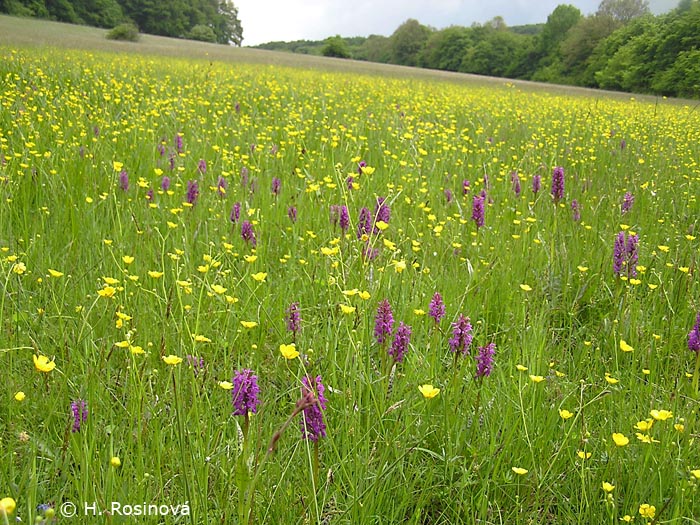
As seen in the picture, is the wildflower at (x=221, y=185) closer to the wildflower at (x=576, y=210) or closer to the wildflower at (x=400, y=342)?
the wildflower at (x=400, y=342)

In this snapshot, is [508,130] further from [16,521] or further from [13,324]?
[16,521]

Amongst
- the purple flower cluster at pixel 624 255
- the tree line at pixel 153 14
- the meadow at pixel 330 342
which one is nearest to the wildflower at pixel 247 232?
the meadow at pixel 330 342

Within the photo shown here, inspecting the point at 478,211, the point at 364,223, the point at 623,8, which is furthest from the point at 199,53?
the point at 623,8

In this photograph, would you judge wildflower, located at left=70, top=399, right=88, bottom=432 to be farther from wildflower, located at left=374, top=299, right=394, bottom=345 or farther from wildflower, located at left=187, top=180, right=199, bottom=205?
wildflower, located at left=187, top=180, right=199, bottom=205

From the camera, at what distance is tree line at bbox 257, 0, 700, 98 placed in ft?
80.4

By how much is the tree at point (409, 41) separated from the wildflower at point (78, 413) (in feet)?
261

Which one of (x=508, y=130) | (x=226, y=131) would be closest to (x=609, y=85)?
(x=508, y=130)

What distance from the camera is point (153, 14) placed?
5216 cm

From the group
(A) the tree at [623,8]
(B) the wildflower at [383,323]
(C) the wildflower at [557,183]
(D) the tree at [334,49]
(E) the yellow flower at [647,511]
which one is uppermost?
(A) the tree at [623,8]

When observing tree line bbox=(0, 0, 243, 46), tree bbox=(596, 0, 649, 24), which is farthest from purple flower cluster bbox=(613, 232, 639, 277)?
tree bbox=(596, 0, 649, 24)

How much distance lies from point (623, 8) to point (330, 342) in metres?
59.3

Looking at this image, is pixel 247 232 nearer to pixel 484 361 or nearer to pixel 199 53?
pixel 484 361

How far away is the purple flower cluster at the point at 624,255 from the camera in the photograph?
2334 millimetres

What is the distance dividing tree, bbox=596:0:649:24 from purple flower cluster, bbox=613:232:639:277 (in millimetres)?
56177
